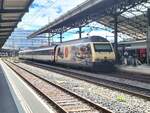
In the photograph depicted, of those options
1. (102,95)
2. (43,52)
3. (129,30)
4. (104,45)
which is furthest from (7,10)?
(129,30)

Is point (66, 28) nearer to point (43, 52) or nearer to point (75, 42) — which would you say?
point (43, 52)

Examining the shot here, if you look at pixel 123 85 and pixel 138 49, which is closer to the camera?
pixel 123 85

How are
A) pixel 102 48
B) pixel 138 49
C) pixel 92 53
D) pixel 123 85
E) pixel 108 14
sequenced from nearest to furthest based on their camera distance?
1. pixel 123 85
2. pixel 92 53
3. pixel 102 48
4. pixel 108 14
5. pixel 138 49

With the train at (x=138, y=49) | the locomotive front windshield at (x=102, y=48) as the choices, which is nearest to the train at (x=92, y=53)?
the locomotive front windshield at (x=102, y=48)

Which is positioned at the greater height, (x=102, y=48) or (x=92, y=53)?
(x=102, y=48)

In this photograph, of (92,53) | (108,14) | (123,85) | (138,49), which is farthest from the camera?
(138,49)

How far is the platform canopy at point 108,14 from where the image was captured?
41638mm

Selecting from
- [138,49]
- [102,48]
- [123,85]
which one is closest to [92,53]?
[102,48]

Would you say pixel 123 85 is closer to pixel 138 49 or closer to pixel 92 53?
pixel 92 53

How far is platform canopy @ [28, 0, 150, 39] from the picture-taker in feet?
137

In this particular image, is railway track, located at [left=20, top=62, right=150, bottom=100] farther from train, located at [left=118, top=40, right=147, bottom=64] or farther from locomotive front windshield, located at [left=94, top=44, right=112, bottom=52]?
train, located at [left=118, top=40, right=147, bottom=64]

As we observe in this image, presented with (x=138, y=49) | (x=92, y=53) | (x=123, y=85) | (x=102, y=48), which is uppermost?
(x=102, y=48)

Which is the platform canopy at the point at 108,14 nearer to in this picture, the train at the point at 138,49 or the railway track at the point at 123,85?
the train at the point at 138,49

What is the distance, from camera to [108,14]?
156 feet
